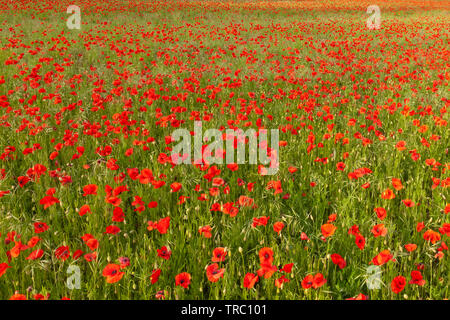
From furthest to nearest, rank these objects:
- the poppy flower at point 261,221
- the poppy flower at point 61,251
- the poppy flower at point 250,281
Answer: the poppy flower at point 261,221, the poppy flower at point 61,251, the poppy flower at point 250,281

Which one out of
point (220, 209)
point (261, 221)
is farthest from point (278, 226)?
point (220, 209)

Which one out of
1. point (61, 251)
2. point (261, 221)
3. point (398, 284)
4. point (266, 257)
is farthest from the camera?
point (261, 221)

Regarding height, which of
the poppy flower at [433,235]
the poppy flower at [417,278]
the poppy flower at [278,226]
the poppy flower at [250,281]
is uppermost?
the poppy flower at [278,226]

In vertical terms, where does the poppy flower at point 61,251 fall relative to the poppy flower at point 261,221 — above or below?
below

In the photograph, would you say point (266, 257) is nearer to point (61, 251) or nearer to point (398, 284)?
point (398, 284)

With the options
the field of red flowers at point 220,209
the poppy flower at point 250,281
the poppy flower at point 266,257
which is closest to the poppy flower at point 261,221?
the field of red flowers at point 220,209

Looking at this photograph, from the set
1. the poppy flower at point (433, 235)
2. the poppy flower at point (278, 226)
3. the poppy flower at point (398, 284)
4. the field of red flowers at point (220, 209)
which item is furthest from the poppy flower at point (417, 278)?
the poppy flower at point (278, 226)

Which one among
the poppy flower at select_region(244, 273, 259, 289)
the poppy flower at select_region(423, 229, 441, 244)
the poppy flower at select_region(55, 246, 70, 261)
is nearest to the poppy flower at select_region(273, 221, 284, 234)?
the poppy flower at select_region(244, 273, 259, 289)

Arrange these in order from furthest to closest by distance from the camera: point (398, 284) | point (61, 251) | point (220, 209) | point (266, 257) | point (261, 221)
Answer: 1. point (220, 209)
2. point (261, 221)
3. point (61, 251)
4. point (266, 257)
5. point (398, 284)

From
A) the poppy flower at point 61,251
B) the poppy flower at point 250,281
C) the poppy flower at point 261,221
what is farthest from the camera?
the poppy flower at point 261,221

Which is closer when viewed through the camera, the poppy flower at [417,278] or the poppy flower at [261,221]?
the poppy flower at [417,278]

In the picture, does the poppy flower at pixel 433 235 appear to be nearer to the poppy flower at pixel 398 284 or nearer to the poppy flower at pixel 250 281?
the poppy flower at pixel 398 284

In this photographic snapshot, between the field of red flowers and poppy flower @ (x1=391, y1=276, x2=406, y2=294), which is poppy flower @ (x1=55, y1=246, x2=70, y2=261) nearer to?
the field of red flowers
